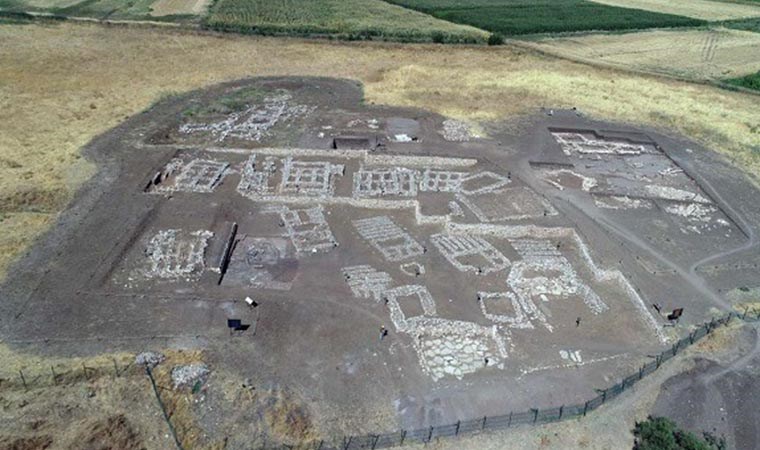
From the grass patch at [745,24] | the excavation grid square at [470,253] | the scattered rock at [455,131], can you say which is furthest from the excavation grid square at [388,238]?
the grass patch at [745,24]

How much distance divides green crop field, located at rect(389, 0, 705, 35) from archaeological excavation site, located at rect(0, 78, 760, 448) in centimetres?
3888

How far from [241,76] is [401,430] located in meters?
46.8

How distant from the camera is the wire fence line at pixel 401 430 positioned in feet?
72.8

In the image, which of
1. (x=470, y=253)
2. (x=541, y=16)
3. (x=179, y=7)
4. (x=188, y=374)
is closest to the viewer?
(x=188, y=374)

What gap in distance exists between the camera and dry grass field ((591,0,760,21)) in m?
97.8

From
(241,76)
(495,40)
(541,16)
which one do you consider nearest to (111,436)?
(241,76)

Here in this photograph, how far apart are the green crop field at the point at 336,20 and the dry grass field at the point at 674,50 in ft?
44.3

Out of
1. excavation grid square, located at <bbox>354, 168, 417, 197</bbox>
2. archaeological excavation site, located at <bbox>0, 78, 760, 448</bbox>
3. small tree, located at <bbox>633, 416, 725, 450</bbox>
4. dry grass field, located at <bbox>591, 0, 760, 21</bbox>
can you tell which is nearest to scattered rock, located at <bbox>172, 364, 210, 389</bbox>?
archaeological excavation site, located at <bbox>0, 78, 760, 448</bbox>

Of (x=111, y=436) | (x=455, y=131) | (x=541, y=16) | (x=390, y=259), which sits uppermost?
(x=541, y=16)

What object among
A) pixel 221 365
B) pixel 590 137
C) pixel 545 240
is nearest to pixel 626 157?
pixel 590 137

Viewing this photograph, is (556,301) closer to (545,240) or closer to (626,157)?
(545,240)

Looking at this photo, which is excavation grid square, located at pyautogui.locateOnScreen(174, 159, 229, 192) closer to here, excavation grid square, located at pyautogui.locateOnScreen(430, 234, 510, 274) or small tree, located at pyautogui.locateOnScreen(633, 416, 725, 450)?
excavation grid square, located at pyautogui.locateOnScreen(430, 234, 510, 274)

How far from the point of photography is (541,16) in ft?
292

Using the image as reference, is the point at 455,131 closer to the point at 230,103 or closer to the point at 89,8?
the point at 230,103
